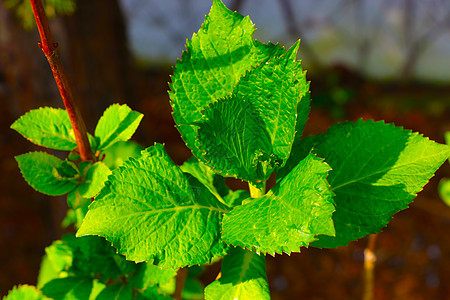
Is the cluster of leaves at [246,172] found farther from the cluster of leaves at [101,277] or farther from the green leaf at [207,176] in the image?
the cluster of leaves at [101,277]

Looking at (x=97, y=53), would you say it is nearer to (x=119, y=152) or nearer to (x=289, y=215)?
(x=119, y=152)

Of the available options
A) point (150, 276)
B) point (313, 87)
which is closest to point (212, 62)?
point (150, 276)

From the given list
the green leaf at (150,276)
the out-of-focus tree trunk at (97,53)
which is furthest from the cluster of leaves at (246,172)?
the out-of-focus tree trunk at (97,53)

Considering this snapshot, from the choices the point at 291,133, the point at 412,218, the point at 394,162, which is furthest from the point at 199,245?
the point at 412,218

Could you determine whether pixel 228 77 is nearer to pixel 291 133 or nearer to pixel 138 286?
pixel 291 133

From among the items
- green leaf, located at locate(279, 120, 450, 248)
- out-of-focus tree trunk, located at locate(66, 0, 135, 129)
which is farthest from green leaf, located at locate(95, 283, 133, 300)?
out-of-focus tree trunk, located at locate(66, 0, 135, 129)
